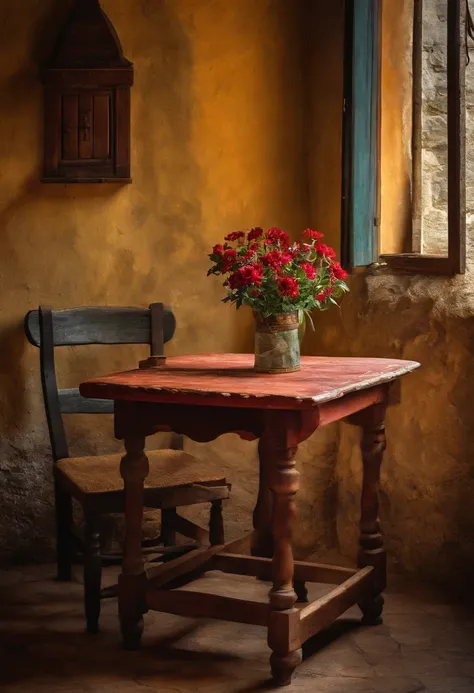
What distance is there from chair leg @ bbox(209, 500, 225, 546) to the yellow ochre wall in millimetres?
761

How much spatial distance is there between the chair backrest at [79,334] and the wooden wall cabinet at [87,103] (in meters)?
0.60

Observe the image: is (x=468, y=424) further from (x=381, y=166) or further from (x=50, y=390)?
(x=50, y=390)

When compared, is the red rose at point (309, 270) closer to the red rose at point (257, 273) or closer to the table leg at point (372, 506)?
the red rose at point (257, 273)

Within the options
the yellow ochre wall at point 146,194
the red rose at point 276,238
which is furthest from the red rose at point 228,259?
the yellow ochre wall at point 146,194

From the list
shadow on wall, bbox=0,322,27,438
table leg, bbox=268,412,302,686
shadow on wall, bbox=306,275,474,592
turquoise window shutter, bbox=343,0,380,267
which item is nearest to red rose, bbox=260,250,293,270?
table leg, bbox=268,412,302,686

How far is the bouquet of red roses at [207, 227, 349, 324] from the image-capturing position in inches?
132

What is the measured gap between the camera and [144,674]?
3285mm

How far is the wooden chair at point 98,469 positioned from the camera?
12.1ft

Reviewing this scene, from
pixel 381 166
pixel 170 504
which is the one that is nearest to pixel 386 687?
pixel 170 504

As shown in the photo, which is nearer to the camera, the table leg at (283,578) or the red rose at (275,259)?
the table leg at (283,578)

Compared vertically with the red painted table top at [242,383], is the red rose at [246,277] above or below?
above

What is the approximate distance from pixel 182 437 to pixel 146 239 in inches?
35.1

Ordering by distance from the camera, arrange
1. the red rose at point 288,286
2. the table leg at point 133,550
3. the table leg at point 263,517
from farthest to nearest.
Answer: the table leg at point 263,517, the table leg at point 133,550, the red rose at point 288,286

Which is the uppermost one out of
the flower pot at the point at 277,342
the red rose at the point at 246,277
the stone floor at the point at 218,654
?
the red rose at the point at 246,277
